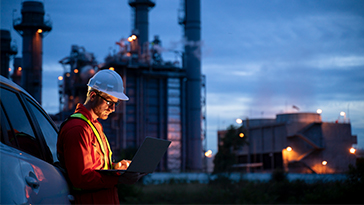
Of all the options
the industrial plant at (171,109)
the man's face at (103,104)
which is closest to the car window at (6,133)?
the man's face at (103,104)

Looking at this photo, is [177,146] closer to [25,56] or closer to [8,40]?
[25,56]

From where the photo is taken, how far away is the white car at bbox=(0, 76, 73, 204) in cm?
251

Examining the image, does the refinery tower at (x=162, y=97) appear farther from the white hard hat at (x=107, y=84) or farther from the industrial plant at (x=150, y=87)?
the white hard hat at (x=107, y=84)

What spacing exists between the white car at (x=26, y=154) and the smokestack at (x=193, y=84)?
42.0m

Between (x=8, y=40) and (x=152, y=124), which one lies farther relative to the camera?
(x=8, y=40)

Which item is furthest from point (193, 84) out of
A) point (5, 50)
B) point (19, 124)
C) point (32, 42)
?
point (19, 124)

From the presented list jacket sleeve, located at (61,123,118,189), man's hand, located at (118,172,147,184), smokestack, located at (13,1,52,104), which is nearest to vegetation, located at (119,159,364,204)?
man's hand, located at (118,172,147,184)

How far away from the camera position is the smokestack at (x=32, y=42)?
42.4 m

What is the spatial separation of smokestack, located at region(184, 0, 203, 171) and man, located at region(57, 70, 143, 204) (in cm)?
4197

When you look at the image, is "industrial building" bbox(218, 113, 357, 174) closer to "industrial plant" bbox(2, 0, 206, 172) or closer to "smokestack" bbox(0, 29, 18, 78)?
"industrial plant" bbox(2, 0, 206, 172)

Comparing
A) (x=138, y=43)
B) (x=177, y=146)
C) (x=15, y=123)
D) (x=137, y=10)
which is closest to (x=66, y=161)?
(x=15, y=123)

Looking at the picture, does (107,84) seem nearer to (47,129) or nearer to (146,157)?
(47,129)

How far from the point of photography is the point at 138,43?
47906 mm

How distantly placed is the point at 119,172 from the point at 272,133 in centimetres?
4589
